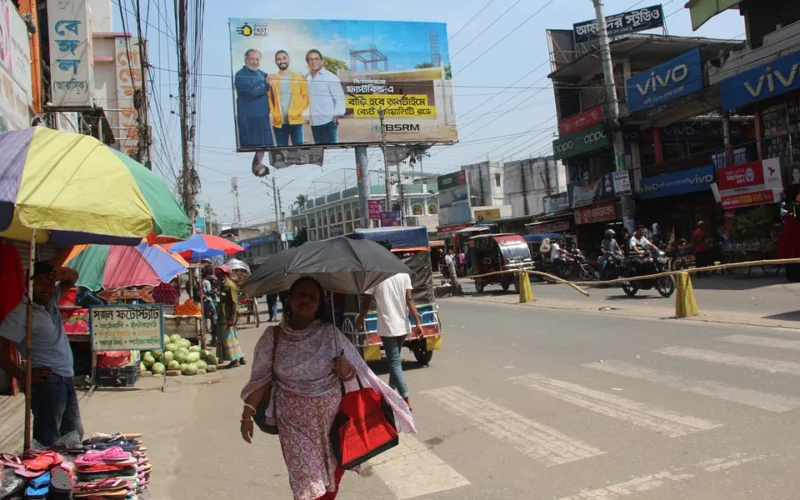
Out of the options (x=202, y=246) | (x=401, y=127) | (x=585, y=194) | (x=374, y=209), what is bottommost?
(x=202, y=246)

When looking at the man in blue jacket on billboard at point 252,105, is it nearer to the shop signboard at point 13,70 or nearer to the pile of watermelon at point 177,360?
the shop signboard at point 13,70

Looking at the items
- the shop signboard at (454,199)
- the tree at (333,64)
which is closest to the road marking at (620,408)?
the tree at (333,64)

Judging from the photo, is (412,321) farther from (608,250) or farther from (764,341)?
(608,250)

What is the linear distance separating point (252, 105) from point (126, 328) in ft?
87.2

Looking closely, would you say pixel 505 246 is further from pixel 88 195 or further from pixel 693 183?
pixel 88 195

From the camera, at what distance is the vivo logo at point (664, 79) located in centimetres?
2572

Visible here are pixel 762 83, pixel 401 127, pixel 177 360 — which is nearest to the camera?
pixel 177 360

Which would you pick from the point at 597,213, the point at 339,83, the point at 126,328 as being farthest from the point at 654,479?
the point at 339,83

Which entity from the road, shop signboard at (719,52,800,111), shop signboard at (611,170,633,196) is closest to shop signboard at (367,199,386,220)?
shop signboard at (611,170,633,196)

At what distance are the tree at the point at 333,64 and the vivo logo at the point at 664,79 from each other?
15.9 m

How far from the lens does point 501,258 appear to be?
950 inches

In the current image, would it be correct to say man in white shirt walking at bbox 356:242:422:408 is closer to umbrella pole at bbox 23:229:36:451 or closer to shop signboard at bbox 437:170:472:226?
umbrella pole at bbox 23:229:36:451

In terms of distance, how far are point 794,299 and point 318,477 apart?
13561 millimetres

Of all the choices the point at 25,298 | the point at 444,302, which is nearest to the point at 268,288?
the point at 25,298
